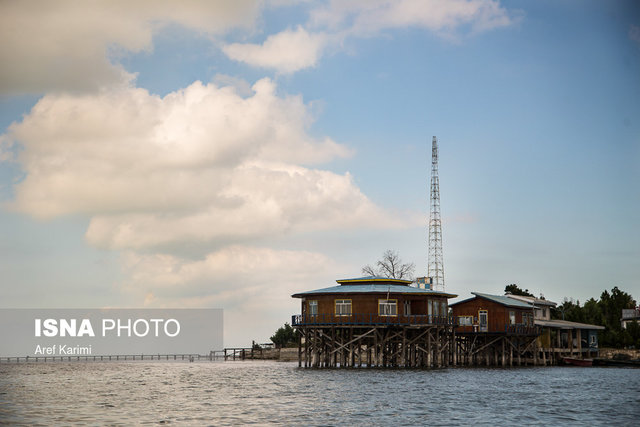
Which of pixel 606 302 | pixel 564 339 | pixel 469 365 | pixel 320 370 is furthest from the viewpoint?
pixel 606 302

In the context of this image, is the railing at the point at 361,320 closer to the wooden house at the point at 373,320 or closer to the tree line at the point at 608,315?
the wooden house at the point at 373,320

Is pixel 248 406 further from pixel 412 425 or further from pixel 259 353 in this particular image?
pixel 259 353

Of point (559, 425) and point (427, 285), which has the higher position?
point (427, 285)

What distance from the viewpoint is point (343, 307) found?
240ft

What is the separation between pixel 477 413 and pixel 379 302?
33.8m

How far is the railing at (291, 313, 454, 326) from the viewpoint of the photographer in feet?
235

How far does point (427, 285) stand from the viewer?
289ft

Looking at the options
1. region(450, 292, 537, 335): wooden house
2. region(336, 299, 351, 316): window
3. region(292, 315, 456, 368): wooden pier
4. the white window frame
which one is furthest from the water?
region(450, 292, 537, 335): wooden house

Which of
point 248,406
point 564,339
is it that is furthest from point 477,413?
point 564,339

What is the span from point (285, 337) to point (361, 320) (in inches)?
2514

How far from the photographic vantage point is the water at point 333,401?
3641 centimetres

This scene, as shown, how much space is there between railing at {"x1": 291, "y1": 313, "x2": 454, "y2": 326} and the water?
26.4 feet

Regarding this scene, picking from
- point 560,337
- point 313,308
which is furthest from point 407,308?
point 560,337

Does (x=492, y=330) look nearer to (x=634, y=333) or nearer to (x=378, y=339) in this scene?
(x=378, y=339)
